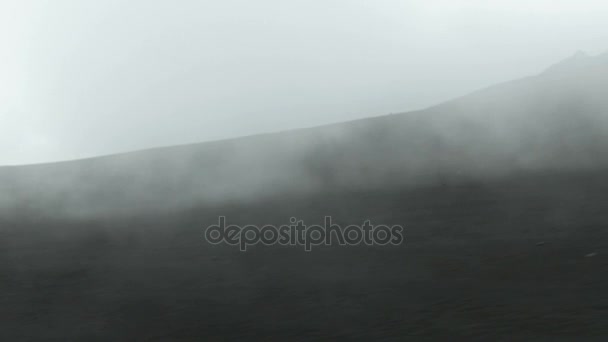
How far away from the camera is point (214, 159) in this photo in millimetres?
23000

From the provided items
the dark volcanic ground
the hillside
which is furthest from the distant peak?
the dark volcanic ground

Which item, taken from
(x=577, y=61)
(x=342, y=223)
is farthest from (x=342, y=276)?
(x=577, y=61)

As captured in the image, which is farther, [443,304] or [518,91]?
[518,91]

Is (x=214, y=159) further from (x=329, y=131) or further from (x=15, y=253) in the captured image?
(x=15, y=253)

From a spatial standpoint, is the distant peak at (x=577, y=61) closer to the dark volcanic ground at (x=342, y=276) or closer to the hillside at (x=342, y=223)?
the hillside at (x=342, y=223)

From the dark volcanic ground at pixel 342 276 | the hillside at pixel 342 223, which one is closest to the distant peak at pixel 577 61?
the hillside at pixel 342 223

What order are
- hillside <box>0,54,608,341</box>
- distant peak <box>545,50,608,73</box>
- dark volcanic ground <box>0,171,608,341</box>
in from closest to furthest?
dark volcanic ground <box>0,171,608,341</box>
hillside <box>0,54,608,341</box>
distant peak <box>545,50,608,73</box>

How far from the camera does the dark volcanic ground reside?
7961mm

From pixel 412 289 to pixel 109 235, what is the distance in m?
7.44

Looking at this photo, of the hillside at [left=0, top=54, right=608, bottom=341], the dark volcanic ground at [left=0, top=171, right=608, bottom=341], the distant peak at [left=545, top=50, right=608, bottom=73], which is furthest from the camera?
the distant peak at [left=545, top=50, right=608, bottom=73]

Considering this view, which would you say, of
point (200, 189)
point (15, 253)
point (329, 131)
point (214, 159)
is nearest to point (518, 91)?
point (329, 131)

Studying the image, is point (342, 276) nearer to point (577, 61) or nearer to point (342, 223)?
point (342, 223)

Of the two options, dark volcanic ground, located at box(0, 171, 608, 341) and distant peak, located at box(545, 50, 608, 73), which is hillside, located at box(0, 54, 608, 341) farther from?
distant peak, located at box(545, 50, 608, 73)

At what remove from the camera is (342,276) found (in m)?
10.2
